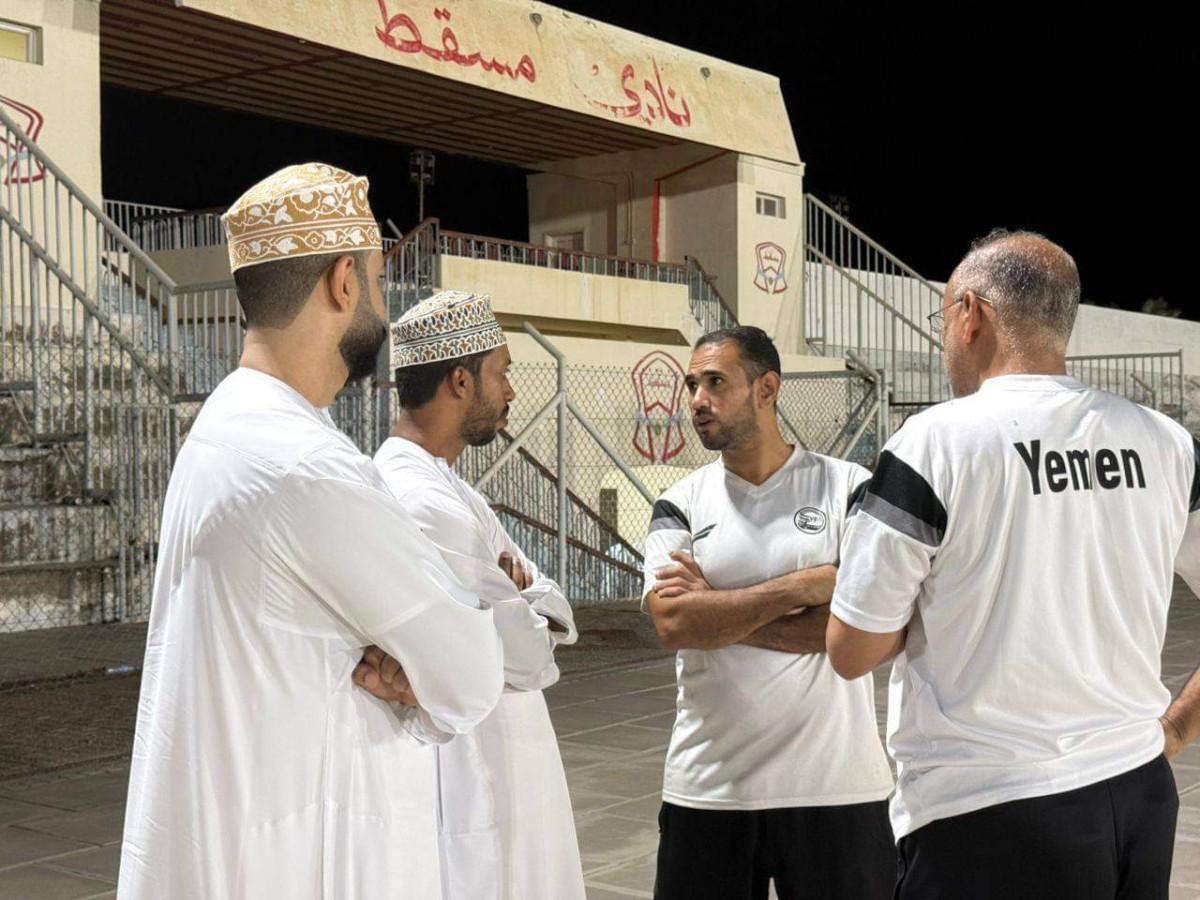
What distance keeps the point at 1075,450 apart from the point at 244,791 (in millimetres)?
1424

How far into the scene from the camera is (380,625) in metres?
2.04

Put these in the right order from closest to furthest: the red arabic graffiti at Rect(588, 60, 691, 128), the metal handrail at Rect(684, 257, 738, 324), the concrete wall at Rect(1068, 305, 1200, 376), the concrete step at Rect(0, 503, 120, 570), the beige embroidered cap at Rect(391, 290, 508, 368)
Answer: the beige embroidered cap at Rect(391, 290, 508, 368)
the concrete step at Rect(0, 503, 120, 570)
the red arabic graffiti at Rect(588, 60, 691, 128)
the metal handrail at Rect(684, 257, 738, 324)
the concrete wall at Rect(1068, 305, 1200, 376)

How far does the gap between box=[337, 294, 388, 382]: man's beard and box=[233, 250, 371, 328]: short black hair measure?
0.29ft

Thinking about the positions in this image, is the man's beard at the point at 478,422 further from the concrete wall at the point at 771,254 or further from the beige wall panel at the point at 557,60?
the concrete wall at the point at 771,254

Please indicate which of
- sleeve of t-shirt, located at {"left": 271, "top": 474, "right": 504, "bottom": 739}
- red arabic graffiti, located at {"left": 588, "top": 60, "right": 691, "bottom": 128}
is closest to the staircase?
red arabic graffiti, located at {"left": 588, "top": 60, "right": 691, "bottom": 128}

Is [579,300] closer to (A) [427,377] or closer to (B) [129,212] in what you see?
(B) [129,212]

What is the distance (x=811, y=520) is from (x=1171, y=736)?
3.63 feet

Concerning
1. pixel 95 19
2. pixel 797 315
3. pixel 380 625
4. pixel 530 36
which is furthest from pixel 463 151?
pixel 380 625

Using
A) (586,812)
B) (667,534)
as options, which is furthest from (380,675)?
(586,812)

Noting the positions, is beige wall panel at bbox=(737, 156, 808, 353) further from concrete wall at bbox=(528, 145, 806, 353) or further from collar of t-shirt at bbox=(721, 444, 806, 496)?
collar of t-shirt at bbox=(721, 444, 806, 496)

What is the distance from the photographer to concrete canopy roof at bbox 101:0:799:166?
668 inches

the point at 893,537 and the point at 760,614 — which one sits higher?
the point at 893,537

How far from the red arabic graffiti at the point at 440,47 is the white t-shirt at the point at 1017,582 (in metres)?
16.3

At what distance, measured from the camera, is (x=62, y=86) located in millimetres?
14344
